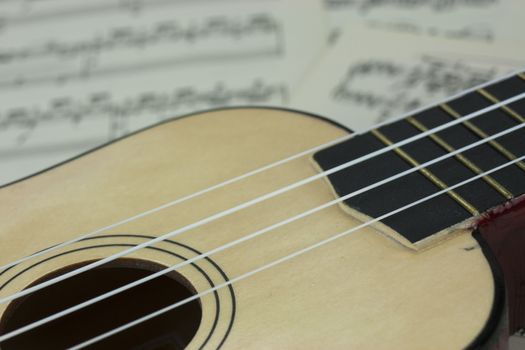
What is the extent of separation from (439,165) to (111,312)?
36 centimetres

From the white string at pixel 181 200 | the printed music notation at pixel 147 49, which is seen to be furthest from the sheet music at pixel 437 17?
the white string at pixel 181 200

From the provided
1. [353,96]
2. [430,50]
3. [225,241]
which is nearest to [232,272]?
[225,241]

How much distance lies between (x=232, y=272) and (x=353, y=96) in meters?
0.46

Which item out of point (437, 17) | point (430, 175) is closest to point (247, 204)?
point (430, 175)

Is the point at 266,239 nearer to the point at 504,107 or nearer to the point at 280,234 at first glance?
the point at 280,234

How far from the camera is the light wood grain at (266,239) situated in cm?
60

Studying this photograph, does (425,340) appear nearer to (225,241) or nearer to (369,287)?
(369,287)

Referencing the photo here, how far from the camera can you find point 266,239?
0.69 metres

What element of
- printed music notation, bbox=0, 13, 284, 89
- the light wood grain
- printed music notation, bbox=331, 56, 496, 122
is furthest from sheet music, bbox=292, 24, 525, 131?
the light wood grain

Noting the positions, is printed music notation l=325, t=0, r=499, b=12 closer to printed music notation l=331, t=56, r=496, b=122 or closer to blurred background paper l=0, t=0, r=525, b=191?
blurred background paper l=0, t=0, r=525, b=191

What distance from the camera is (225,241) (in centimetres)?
69

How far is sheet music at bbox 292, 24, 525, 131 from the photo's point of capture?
1022 mm

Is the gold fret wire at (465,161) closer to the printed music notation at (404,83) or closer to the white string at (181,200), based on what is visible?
the white string at (181,200)

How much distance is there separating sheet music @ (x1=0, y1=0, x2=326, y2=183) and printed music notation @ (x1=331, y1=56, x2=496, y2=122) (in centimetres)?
10
